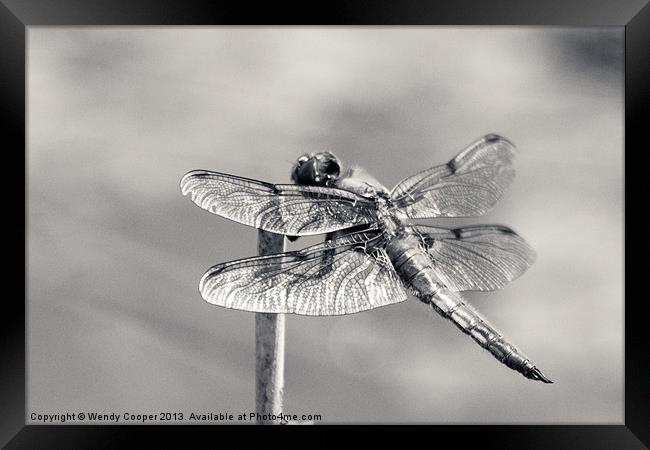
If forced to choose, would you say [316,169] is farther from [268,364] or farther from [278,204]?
[268,364]

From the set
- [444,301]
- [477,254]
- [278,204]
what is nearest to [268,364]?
[278,204]

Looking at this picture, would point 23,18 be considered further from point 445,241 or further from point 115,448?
point 445,241

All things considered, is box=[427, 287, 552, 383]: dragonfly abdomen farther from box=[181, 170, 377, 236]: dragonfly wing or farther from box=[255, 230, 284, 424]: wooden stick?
box=[255, 230, 284, 424]: wooden stick

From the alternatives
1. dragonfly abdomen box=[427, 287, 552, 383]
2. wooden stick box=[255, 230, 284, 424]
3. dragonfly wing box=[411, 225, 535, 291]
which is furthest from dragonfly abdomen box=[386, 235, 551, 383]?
wooden stick box=[255, 230, 284, 424]

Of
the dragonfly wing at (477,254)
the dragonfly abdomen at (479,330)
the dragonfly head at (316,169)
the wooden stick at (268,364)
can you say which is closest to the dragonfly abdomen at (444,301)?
the dragonfly abdomen at (479,330)

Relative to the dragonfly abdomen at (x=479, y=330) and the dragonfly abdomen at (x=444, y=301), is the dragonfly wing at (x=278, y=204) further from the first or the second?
the dragonfly abdomen at (x=479, y=330)

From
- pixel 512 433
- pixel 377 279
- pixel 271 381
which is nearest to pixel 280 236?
pixel 377 279
